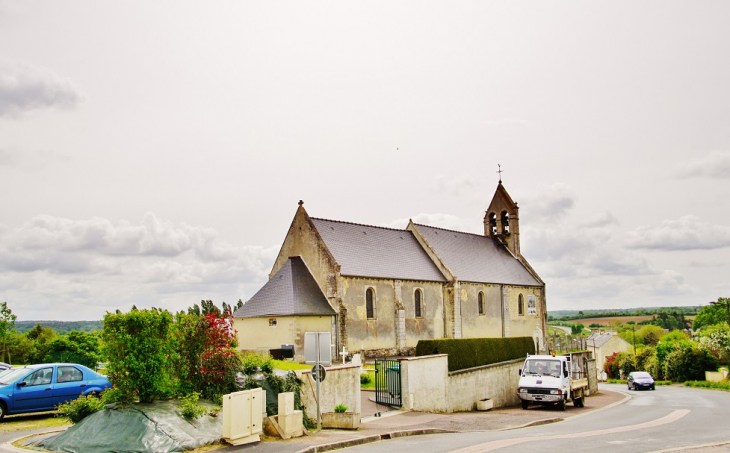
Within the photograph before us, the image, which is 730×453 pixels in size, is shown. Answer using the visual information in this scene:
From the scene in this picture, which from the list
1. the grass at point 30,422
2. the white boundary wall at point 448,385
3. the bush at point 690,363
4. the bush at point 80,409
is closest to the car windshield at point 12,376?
the grass at point 30,422

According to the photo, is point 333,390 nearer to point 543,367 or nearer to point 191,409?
point 191,409

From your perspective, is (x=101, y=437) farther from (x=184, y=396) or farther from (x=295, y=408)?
(x=295, y=408)

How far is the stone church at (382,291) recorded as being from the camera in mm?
34312

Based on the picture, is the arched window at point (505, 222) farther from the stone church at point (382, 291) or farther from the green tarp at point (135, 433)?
the green tarp at point (135, 433)

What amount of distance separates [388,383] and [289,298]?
42.7 ft

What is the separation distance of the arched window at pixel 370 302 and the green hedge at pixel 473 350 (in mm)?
8116

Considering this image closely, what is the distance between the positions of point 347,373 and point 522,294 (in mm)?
36435

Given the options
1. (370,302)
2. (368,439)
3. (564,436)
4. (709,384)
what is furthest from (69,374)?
(709,384)

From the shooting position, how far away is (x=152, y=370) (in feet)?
44.1

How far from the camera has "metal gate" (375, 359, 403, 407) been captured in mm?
21858

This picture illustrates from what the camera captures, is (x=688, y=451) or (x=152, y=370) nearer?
(x=688, y=451)

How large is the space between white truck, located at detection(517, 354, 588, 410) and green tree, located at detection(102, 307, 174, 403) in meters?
17.1

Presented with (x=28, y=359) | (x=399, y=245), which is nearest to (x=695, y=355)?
(x=399, y=245)

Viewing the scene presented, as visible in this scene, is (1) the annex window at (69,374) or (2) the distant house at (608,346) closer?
(1) the annex window at (69,374)
